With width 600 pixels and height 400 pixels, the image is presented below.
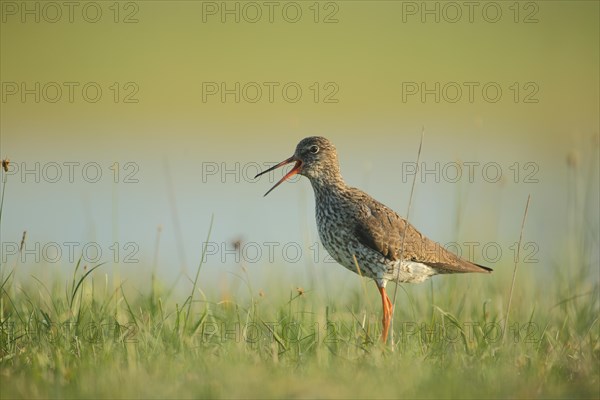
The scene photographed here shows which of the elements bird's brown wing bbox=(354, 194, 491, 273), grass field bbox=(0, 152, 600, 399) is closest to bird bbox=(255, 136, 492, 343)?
bird's brown wing bbox=(354, 194, 491, 273)

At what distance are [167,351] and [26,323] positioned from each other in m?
1.07

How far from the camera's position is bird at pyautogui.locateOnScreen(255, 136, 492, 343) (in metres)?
6.29

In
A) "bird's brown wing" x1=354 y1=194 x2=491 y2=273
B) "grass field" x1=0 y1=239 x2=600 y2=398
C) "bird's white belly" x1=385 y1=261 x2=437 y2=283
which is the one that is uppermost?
"bird's brown wing" x1=354 y1=194 x2=491 y2=273

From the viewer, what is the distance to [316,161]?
6836mm

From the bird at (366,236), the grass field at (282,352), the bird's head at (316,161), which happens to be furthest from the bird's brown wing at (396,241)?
the bird's head at (316,161)

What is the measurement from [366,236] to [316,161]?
0.94 m

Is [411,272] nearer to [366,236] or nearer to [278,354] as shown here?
[366,236]

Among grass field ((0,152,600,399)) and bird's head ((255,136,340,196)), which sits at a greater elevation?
bird's head ((255,136,340,196))

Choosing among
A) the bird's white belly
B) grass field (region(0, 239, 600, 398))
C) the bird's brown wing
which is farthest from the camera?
the bird's white belly

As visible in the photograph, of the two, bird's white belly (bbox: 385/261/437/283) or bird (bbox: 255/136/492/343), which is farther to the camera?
bird's white belly (bbox: 385/261/437/283)

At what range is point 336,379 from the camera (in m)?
4.20

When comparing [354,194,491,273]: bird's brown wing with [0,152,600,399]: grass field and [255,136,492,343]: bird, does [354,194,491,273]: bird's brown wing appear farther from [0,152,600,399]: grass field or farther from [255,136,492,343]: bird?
[0,152,600,399]: grass field

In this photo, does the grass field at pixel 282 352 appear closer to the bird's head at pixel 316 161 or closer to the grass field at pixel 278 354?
the grass field at pixel 278 354

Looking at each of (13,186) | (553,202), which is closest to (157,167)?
(13,186)
